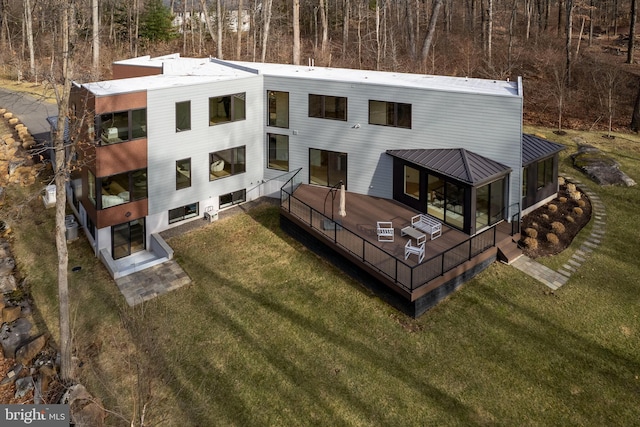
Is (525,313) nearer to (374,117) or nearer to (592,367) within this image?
(592,367)

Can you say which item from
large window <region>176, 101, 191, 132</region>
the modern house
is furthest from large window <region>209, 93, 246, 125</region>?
large window <region>176, 101, 191, 132</region>

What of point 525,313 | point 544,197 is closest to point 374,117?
point 544,197

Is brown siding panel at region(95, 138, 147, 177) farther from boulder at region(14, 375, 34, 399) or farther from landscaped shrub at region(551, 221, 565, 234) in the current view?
landscaped shrub at region(551, 221, 565, 234)

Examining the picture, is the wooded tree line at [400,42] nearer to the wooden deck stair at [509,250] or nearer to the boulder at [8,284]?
the boulder at [8,284]

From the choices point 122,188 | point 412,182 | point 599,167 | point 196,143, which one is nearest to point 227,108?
point 196,143

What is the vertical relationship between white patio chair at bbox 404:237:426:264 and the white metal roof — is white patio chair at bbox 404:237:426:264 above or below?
below

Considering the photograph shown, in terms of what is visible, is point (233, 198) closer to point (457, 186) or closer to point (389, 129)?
point (389, 129)
